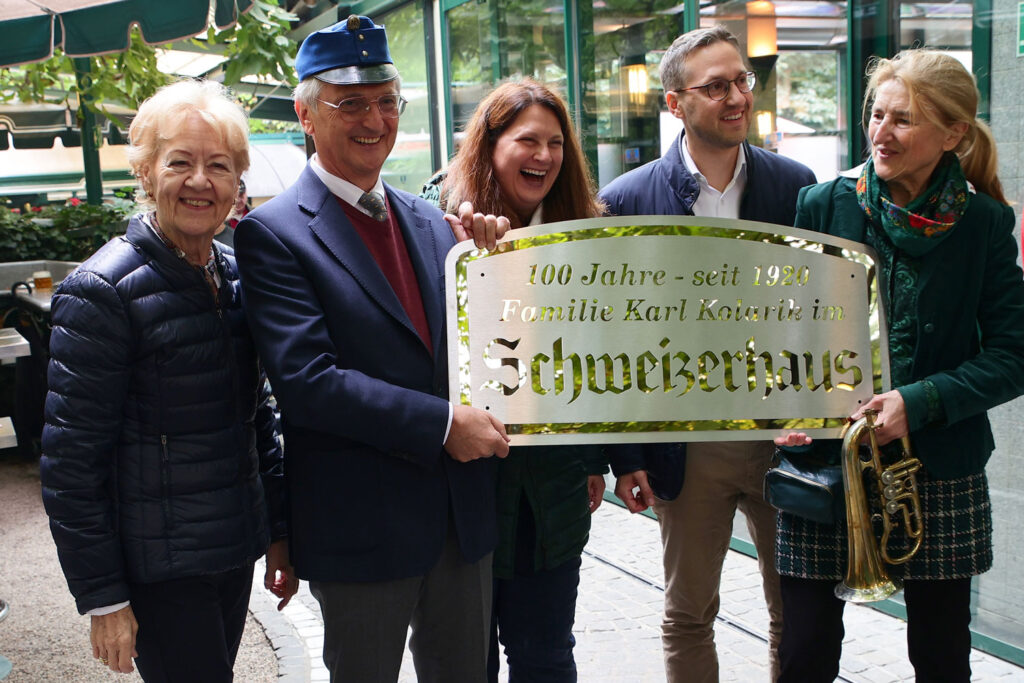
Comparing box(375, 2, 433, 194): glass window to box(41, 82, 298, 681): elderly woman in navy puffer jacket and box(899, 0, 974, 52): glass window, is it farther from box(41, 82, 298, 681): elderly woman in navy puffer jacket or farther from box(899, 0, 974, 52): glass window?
box(41, 82, 298, 681): elderly woman in navy puffer jacket

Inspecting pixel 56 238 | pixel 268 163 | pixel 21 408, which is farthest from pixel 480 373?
pixel 268 163

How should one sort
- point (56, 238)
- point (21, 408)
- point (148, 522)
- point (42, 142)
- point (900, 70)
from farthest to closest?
point (42, 142), point (56, 238), point (21, 408), point (900, 70), point (148, 522)

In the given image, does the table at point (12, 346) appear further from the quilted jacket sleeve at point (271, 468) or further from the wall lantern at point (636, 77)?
the wall lantern at point (636, 77)

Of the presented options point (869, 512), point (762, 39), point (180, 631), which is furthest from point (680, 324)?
point (762, 39)

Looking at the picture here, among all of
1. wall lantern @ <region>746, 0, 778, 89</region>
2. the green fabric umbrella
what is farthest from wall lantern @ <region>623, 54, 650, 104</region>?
the green fabric umbrella

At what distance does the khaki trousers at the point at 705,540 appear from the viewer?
2.97m

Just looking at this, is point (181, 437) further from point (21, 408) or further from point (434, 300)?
point (21, 408)

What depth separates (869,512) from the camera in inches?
96.3

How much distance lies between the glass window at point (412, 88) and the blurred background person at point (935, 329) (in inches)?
269

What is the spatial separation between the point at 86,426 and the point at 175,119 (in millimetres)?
729

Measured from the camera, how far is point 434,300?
2.43 metres

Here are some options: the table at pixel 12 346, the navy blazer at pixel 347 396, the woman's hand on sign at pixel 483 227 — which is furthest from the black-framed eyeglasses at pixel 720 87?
the table at pixel 12 346

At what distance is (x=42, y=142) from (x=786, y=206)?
15.7 meters

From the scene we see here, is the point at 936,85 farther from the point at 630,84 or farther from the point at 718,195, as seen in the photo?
the point at 630,84
